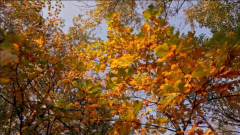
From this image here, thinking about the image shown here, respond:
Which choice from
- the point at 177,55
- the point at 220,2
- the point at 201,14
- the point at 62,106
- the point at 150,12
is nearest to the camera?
the point at 177,55

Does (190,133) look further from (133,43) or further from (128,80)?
(133,43)

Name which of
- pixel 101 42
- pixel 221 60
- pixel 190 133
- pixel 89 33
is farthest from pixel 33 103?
pixel 89 33

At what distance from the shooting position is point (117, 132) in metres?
1.44

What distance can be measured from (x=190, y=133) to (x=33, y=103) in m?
1.14

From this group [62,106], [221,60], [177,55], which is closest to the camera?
[221,60]

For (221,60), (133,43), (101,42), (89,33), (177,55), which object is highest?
(89,33)

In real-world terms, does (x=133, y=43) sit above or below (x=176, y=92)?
above

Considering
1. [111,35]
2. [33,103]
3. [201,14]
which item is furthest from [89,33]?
[33,103]

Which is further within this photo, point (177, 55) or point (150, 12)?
point (150, 12)

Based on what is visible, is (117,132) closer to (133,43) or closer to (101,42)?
(133,43)

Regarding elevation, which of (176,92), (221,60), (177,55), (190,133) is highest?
(177,55)

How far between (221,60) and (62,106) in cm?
101

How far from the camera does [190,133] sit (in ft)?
4.40

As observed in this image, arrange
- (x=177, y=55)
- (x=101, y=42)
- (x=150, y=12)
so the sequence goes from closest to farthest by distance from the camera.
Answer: (x=177, y=55), (x=150, y=12), (x=101, y=42)
